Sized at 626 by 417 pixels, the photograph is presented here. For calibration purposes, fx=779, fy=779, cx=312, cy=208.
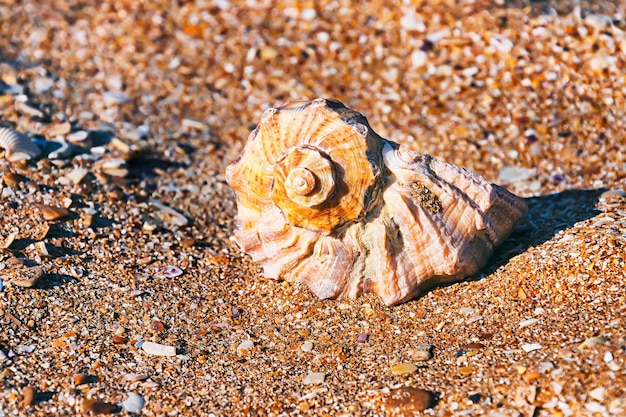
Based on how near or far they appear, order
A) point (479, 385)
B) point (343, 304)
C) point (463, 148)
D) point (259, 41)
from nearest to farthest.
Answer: point (479, 385), point (343, 304), point (463, 148), point (259, 41)

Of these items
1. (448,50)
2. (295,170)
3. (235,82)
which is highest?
(295,170)

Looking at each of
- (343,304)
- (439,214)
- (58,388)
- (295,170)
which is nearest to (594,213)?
(439,214)

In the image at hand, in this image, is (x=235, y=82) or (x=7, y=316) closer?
(x=7, y=316)

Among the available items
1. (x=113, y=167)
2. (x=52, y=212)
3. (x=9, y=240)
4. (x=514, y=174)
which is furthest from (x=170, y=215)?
(x=514, y=174)

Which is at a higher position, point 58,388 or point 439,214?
point 439,214

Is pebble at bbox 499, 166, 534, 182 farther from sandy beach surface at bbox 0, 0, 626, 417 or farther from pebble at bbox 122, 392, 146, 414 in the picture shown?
pebble at bbox 122, 392, 146, 414

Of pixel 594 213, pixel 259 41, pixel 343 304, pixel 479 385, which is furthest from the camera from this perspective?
pixel 259 41

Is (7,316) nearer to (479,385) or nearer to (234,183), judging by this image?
(234,183)
